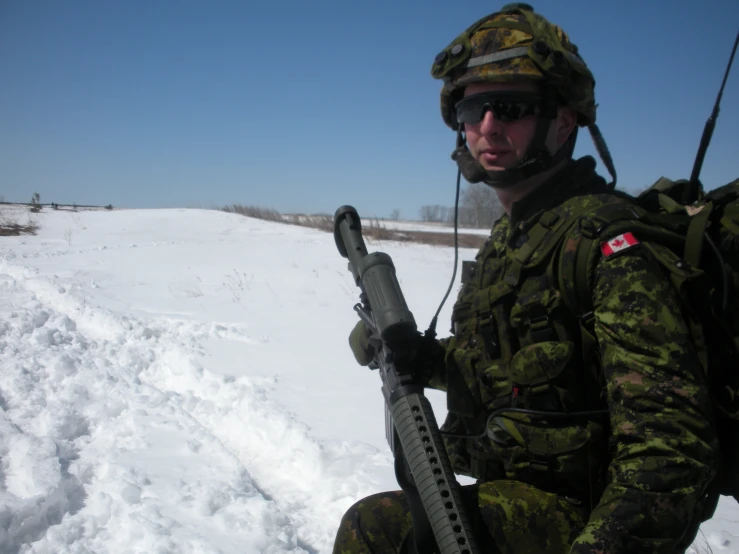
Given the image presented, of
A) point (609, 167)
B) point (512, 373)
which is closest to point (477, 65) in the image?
point (609, 167)

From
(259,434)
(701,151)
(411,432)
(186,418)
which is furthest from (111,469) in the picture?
(701,151)

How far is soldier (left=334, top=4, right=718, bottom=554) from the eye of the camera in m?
1.02

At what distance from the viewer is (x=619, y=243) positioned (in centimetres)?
116

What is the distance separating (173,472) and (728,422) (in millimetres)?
2894

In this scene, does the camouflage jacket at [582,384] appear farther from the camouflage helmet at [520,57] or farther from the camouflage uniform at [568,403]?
the camouflage helmet at [520,57]

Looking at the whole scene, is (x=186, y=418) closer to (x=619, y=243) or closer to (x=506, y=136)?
(x=506, y=136)

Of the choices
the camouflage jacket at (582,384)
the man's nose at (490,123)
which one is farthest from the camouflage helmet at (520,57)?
the camouflage jacket at (582,384)

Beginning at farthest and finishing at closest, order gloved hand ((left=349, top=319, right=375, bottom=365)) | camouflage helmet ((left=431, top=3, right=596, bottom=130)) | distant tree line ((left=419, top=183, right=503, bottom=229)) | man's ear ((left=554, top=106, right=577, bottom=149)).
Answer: distant tree line ((left=419, top=183, right=503, bottom=229)) < gloved hand ((left=349, top=319, right=375, bottom=365)) < man's ear ((left=554, top=106, right=577, bottom=149)) < camouflage helmet ((left=431, top=3, right=596, bottom=130))

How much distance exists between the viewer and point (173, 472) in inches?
120

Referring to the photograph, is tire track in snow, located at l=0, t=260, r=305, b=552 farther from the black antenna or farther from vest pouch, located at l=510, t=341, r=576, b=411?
the black antenna

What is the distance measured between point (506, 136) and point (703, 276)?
0.73 meters

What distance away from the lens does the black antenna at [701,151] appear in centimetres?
157

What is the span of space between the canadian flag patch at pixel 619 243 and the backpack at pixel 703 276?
16 millimetres

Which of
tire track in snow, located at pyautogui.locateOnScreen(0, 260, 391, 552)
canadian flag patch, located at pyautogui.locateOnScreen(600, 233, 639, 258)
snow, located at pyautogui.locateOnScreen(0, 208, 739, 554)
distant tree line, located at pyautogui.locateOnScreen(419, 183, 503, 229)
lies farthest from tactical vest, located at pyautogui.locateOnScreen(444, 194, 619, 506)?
distant tree line, located at pyautogui.locateOnScreen(419, 183, 503, 229)
